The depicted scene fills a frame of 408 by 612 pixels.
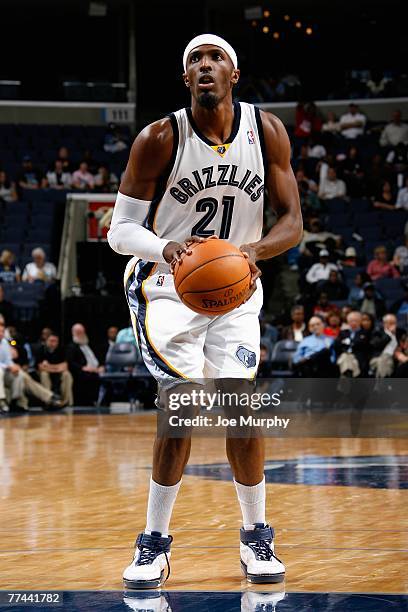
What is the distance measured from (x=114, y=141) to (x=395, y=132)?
17.1 feet

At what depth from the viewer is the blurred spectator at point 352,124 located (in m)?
19.9

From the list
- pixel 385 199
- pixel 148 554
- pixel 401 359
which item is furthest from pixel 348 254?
pixel 148 554

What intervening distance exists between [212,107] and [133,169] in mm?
367

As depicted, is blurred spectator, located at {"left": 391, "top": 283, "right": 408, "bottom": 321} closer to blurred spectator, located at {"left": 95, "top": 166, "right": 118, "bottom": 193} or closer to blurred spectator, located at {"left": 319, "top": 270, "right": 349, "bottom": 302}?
blurred spectator, located at {"left": 319, "top": 270, "right": 349, "bottom": 302}

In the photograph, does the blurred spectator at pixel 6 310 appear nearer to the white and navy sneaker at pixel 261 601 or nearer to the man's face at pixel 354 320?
the man's face at pixel 354 320

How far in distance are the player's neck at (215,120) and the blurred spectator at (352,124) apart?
16.2 meters

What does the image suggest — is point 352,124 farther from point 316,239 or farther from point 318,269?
point 318,269

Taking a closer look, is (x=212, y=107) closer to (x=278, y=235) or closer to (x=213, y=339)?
(x=278, y=235)

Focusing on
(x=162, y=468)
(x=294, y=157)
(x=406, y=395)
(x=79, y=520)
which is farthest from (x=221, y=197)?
(x=294, y=157)

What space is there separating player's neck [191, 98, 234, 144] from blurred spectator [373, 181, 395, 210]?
1339cm

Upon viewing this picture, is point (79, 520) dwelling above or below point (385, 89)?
below

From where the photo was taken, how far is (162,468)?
3.93 metres

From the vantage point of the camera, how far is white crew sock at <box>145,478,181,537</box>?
3.93m

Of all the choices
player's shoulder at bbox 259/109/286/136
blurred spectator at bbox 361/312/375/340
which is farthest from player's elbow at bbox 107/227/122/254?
blurred spectator at bbox 361/312/375/340
